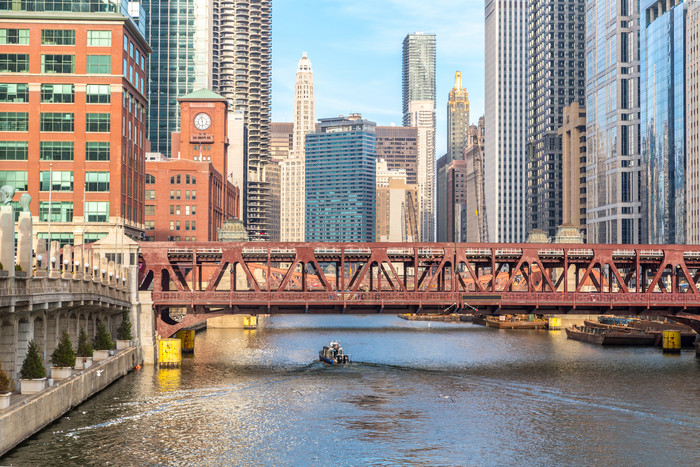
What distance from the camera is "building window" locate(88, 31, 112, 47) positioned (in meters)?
116

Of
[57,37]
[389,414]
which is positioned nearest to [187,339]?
[57,37]

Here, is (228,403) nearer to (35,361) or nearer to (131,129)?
(35,361)

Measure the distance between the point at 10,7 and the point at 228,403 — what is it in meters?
73.6

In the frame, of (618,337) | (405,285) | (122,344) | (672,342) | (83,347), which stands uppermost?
(405,285)

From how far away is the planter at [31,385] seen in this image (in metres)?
51.9

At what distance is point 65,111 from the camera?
115188mm

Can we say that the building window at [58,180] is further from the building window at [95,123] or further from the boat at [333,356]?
the boat at [333,356]

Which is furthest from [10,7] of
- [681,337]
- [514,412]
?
[681,337]

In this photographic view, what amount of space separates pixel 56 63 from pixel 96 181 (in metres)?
16.4

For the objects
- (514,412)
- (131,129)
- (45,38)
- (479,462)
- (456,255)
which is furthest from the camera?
(131,129)

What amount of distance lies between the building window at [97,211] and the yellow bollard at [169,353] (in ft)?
113

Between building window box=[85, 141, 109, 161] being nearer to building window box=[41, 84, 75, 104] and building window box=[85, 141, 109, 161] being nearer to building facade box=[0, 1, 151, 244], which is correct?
building facade box=[0, 1, 151, 244]

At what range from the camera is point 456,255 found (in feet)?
306

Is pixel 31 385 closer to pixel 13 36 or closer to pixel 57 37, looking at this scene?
pixel 57 37
